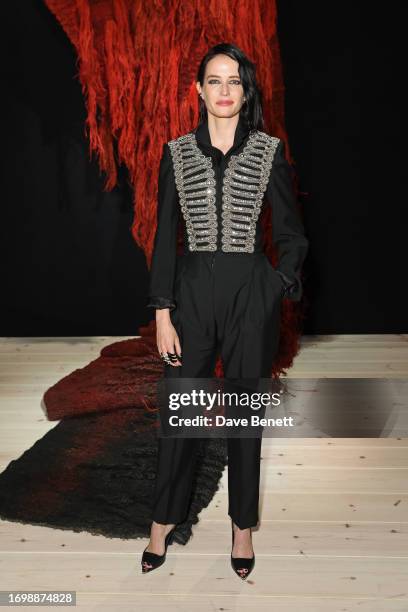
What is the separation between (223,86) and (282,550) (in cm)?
121

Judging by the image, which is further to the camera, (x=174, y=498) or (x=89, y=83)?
(x=89, y=83)

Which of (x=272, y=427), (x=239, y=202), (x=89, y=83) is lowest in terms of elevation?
(x=272, y=427)

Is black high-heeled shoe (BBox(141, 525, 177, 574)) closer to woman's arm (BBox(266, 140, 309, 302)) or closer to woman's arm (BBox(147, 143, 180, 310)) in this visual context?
woman's arm (BBox(147, 143, 180, 310))

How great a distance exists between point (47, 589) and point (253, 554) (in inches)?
20.7

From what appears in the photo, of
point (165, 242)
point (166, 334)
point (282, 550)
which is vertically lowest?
point (282, 550)

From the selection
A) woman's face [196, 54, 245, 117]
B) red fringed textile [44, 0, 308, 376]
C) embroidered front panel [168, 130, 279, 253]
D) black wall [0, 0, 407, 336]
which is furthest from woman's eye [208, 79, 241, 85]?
black wall [0, 0, 407, 336]

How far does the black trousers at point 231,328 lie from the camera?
1865mm

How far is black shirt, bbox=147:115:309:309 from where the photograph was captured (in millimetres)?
1879

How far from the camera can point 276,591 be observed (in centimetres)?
191

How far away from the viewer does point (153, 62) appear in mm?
3051

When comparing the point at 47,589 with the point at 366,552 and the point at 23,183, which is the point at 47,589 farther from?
the point at 23,183

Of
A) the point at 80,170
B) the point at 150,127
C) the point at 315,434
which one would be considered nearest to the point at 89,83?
the point at 150,127

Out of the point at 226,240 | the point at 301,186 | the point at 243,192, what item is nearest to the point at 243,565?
the point at 226,240

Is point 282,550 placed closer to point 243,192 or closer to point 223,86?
point 243,192
